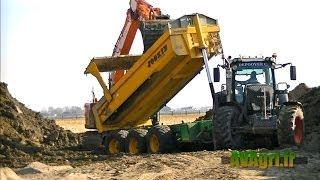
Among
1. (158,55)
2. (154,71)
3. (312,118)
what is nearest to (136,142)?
(154,71)

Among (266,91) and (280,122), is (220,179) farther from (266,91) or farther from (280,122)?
(266,91)

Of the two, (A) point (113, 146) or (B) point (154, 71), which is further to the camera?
(A) point (113, 146)

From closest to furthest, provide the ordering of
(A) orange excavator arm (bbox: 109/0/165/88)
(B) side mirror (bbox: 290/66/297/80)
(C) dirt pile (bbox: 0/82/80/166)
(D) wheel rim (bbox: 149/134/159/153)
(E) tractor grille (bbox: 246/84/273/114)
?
(B) side mirror (bbox: 290/66/297/80) → (E) tractor grille (bbox: 246/84/273/114) → (D) wheel rim (bbox: 149/134/159/153) → (C) dirt pile (bbox: 0/82/80/166) → (A) orange excavator arm (bbox: 109/0/165/88)

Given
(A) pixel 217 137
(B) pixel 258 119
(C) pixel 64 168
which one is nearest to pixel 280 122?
(B) pixel 258 119

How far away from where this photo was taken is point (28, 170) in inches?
442

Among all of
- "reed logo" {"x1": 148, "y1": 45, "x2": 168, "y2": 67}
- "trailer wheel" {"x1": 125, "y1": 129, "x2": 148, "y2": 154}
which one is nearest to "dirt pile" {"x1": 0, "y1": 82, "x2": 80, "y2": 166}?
"trailer wheel" {"x1": 125, "y1": 129, "x2": 148, "y2": 154}

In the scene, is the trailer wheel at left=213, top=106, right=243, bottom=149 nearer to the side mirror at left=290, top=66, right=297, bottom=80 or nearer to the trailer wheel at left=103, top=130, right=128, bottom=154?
the side mirror at left=290, top=66, right=297, bottom=80

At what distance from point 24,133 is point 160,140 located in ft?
19.6

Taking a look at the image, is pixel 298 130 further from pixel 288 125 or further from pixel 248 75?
pixel 248 75

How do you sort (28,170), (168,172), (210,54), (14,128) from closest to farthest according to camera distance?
(168,172), (28,170), (210,54), (14,128)

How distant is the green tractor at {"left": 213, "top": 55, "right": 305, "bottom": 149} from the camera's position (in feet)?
43.0

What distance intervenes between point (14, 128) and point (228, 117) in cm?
851

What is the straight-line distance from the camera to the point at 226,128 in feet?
44.6

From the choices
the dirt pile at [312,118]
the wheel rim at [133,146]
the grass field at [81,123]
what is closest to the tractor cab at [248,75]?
the dirt pile at [312,118]
